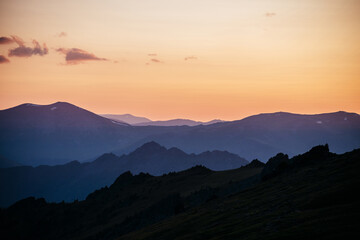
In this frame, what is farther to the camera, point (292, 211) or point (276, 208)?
point (276, 208)

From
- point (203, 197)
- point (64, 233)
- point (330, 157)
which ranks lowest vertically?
point (64, 233)

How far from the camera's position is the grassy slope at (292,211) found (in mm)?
49406

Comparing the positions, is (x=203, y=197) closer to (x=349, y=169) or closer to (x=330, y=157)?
(x=330, y=157)

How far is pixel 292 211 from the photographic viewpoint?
64.1m

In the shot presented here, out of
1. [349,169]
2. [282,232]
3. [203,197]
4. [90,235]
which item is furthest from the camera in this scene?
[90,235]

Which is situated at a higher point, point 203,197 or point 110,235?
point 203,197

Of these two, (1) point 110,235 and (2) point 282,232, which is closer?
(2) point 282,232

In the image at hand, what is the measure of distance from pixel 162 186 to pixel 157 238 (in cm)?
10884

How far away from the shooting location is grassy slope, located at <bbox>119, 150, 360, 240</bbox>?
162 feet

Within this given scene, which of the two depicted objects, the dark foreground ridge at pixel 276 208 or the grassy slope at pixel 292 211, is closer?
the grassy slope at pixel 292 211

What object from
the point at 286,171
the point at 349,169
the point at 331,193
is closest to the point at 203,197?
the point at 286,171

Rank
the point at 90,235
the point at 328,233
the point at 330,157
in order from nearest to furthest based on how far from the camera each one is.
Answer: the point at 328,233, the point at 330,157, the point at 90,235

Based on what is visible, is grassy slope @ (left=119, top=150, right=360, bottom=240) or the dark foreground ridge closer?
grassy slope @ (left=119, top=150, right=360, bottom=240)

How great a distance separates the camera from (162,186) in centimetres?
19300
